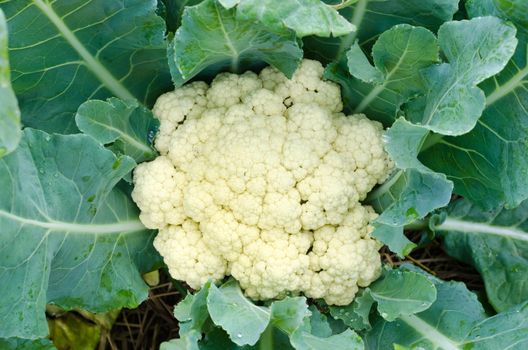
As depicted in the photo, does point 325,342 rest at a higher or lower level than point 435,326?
higher

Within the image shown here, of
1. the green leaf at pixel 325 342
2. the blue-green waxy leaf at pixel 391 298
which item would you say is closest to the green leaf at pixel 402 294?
the blue-green waxy leaf at pixel 391 298

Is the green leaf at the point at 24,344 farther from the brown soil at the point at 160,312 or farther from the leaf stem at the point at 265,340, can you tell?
the leaf stem at the point at 265,340

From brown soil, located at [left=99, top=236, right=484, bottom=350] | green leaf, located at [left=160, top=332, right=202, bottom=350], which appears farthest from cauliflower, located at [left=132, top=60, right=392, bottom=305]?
brown soil, located at [left=99, top=236, right=484, bottom=350]

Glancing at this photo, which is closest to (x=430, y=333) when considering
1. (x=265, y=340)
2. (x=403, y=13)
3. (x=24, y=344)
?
(x=265, y=340)

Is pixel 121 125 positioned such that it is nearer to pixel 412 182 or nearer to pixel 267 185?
pixel 267 185

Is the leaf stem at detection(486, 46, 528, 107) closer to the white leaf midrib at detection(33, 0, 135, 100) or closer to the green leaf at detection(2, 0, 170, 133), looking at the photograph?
the green leaf at detection(2, 0, 170, 133)

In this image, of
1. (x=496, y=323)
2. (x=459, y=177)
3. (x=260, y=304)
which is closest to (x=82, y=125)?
(x=260, y=304)
